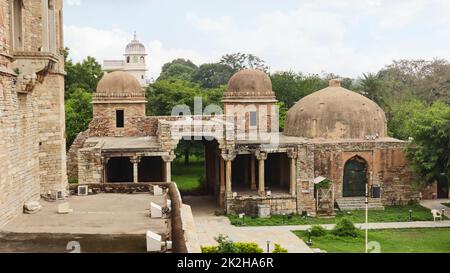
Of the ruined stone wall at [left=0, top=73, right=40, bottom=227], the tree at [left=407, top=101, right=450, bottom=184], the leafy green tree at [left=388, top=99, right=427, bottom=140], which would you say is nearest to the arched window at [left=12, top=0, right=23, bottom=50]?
the ruined stone wall at [left=0, top=73, right=40, bottom=227]

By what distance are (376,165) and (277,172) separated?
17.7ft

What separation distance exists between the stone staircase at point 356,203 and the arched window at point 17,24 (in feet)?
60.5

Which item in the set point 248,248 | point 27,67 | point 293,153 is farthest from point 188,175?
point 27,67

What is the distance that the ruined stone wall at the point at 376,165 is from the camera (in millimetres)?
28891

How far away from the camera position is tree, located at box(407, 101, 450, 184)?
87.4ft

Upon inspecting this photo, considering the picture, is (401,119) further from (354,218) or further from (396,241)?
(396,241)

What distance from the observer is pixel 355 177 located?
29391 millimetres

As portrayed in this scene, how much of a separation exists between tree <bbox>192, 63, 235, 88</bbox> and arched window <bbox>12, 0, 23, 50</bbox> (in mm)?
63531

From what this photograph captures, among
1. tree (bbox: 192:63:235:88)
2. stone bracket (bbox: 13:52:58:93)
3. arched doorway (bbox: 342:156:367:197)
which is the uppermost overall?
tree (bbox: 192:63:235:88)

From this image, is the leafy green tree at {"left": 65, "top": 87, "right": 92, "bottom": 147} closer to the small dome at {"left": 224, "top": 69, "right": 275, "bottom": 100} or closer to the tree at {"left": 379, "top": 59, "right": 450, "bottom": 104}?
the small dome at {"left": 224, "top": 69, "right": 275, "bottom": 100}
